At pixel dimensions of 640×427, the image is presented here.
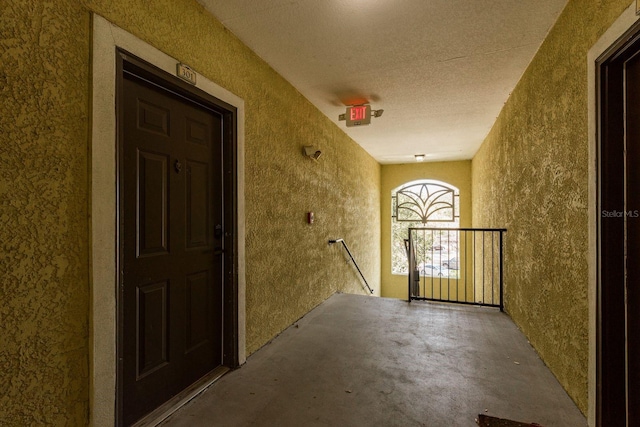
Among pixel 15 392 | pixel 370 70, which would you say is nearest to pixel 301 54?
pixel 370 70

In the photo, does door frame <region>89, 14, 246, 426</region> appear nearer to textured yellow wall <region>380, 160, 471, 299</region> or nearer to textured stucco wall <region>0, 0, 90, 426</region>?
textured stucco wall <region>0, 0, 90, 426</region>

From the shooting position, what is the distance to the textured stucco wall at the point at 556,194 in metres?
1.60

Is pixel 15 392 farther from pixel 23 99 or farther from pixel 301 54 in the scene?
pixel 301 54

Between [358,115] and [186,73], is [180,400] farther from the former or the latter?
[358,115]

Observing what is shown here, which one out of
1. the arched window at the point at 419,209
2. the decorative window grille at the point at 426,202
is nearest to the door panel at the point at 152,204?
the arched window at the point at 419,209

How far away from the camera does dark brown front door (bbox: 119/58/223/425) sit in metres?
1.54

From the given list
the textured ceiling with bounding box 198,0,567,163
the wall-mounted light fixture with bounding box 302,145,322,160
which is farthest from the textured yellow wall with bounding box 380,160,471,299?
the wall-mounted light fixture with bounding box 302,145,322,160

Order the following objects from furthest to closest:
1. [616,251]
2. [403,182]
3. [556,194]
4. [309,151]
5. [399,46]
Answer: [403,182] < [309,151] < [399,46] < [556,194] < [616,251]

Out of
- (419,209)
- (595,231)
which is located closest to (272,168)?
(595,231)

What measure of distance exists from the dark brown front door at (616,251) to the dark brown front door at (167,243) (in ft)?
7.01

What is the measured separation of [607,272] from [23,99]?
2.48 metres

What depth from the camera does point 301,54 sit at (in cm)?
243

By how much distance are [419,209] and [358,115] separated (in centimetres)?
466

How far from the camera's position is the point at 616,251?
1420 mm
